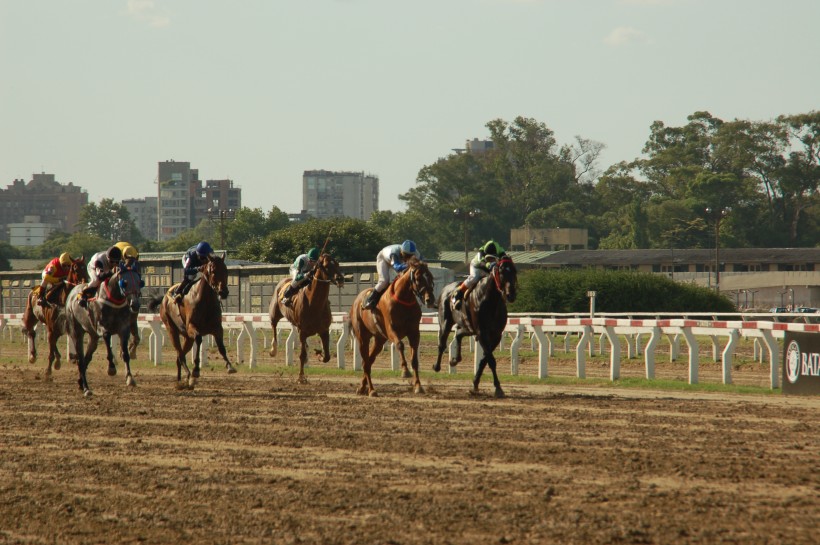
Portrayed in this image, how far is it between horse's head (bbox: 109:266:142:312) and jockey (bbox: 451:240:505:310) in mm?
4403

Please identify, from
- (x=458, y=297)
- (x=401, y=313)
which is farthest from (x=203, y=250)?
(x=458, y=297)

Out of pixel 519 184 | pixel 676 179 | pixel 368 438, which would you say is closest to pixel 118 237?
pixel 519 184

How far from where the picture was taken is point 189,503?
8117 mm

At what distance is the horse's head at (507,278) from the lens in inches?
589

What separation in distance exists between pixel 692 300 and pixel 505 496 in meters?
35.4

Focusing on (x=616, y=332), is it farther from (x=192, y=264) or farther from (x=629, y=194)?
(x=629, y=194)

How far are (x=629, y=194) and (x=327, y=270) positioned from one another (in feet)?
317

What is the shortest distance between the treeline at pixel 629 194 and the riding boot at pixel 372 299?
75.0 m

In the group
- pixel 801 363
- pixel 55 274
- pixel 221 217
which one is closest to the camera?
pixel 801 363

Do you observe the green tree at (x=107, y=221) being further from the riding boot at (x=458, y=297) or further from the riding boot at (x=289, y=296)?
the riding boot at (x=458, y=297)

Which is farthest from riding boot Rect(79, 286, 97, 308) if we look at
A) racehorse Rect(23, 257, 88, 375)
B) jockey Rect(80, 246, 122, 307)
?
racehorse Rect(23, 257, 88, 375)

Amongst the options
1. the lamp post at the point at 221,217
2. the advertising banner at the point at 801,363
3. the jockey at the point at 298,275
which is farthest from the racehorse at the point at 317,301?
the lamp post at the point at 221,217

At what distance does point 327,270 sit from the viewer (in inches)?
758

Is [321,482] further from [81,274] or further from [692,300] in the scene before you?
[692,300]
